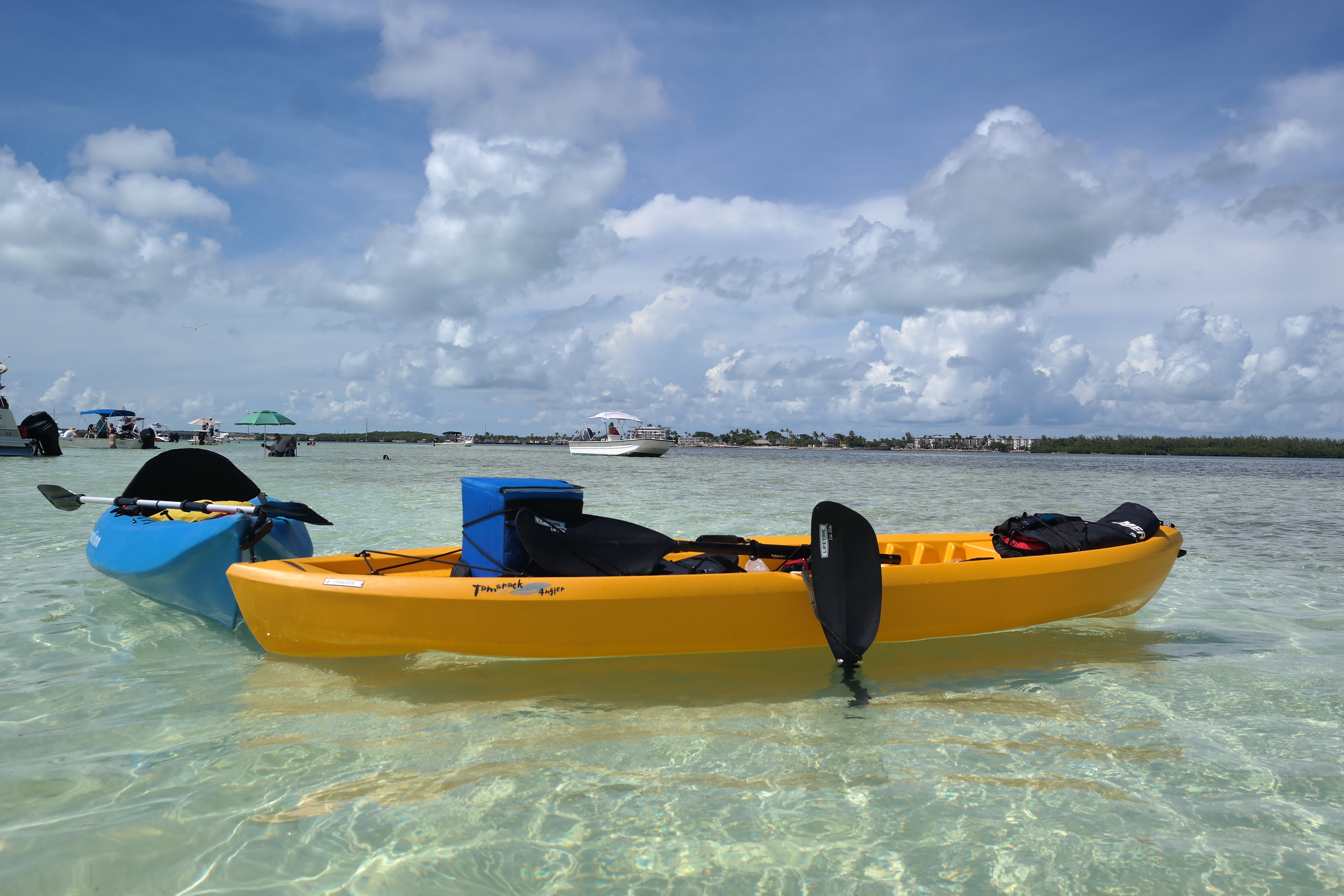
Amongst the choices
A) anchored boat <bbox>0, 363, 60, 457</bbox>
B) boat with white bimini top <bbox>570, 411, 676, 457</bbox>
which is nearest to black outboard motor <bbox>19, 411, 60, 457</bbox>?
anchored boat <bbox>0, 363, 60, 457</bbox>

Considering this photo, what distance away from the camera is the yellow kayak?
14.1ft

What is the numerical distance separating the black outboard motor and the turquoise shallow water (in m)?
33.7

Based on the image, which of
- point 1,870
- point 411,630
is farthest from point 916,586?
point 1,870

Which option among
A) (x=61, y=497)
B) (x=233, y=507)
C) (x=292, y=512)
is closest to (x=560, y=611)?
(x=292, y=512)

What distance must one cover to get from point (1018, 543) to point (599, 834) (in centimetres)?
457

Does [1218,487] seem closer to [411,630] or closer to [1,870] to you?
[411,630]

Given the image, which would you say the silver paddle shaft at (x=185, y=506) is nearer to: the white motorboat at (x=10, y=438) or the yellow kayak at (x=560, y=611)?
the yellow kayak at (x=560, y=611)

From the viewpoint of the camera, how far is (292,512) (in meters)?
5.64

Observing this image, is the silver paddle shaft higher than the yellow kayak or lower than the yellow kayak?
higher

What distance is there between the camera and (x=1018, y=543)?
5.97m

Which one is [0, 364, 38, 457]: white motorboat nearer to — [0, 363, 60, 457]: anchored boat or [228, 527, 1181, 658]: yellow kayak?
[0, 363, 60, 457]: anchored boat

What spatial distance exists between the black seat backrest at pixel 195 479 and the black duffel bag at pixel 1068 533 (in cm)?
668

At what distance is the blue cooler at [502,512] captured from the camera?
4.64 meters

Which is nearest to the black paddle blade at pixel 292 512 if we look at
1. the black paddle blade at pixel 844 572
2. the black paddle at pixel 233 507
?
the black paddle at pixel 233 507
